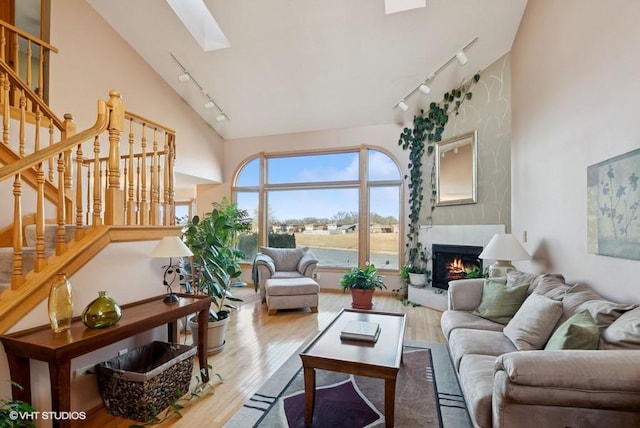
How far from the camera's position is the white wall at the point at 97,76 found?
3607mm

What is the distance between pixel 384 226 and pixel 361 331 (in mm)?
3457

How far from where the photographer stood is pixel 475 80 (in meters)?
4.28

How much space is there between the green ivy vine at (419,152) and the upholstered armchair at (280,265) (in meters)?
1.70

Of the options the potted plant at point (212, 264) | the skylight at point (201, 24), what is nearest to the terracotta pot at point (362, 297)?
the potted plant at point (212, 264)

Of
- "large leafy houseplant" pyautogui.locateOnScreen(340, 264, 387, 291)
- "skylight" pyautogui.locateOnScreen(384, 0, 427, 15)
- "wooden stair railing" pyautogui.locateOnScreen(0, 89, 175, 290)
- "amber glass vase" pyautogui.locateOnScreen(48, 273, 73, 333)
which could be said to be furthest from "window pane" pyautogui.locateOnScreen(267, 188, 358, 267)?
"amber glass vase" pyautogui.locateOnScreen(48, 273, 73, 333)

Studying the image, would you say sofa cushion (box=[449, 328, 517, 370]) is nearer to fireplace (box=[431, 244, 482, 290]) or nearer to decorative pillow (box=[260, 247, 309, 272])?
fireplace (box=[431, 244, 482, 290])

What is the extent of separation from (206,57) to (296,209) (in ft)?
9.78

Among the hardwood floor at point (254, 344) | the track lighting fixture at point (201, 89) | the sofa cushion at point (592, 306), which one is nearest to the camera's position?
the sofa cushion at point (592, 306)

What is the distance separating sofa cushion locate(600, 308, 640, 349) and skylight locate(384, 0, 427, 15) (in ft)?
11.3

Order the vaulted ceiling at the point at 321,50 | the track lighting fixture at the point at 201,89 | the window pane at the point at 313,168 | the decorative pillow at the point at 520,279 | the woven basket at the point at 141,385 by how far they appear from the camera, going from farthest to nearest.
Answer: the window pane at the point at 313,168
the track lighting fixture at the point at 201,89
the vaulted ceiling at the point at 321,50
the decorative pillow at the point at 520,279
the woven basket at the point at 141,385

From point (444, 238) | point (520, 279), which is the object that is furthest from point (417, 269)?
A: point (520, 279)

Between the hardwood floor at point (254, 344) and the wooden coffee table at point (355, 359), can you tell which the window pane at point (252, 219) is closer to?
the hardwood floor at point (254, 344)

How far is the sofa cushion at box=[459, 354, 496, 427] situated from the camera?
153 cm

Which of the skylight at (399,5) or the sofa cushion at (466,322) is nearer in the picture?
the sofa cushion at (466,322)
